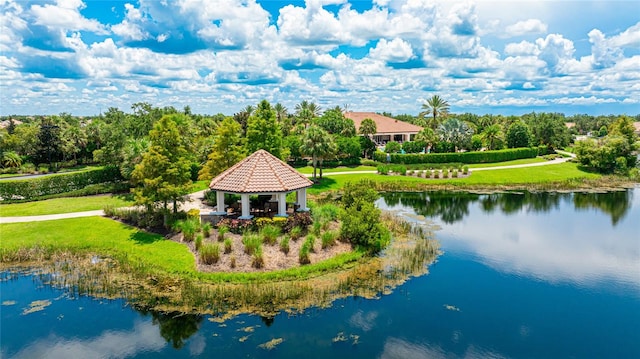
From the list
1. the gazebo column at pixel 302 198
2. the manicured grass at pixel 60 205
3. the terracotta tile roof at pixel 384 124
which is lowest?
the manicured grass at pixel 60 205

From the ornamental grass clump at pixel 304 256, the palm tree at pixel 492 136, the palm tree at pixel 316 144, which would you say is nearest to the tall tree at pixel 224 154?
the palm tree at pixel 316 144

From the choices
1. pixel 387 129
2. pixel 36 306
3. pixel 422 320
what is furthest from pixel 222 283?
pixel 387 129

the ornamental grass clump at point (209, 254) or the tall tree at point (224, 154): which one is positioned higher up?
the tall tree at point (224, 154)

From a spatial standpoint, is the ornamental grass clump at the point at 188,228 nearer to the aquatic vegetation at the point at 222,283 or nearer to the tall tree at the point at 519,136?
the aquatic vegetation at the point at 222,283

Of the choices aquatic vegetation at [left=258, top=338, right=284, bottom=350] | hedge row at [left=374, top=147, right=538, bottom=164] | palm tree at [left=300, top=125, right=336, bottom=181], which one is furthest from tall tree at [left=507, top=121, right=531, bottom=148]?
aquatic vegetation at [left=258, top=338, right=284, bottom=350]

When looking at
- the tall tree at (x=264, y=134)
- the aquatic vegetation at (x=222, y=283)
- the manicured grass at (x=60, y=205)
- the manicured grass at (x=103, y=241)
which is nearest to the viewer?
the aquatic vegetation at (x=222, y=283)

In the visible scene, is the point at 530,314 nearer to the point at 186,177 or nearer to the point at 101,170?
the point at 186,177
